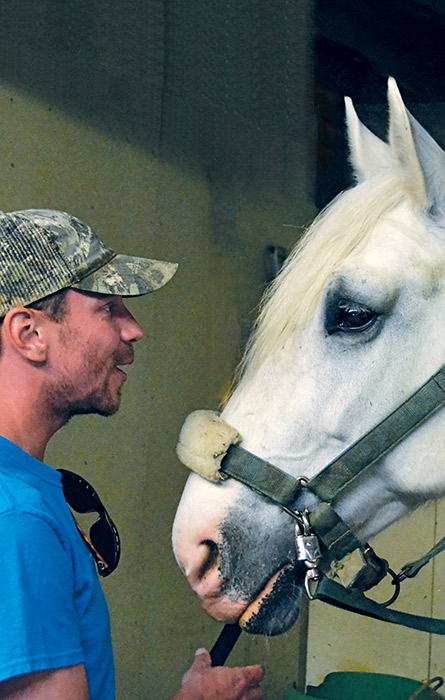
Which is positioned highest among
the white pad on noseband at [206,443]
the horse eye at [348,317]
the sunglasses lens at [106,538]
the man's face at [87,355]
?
the horse eye at [348,317]

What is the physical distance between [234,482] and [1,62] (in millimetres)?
1491

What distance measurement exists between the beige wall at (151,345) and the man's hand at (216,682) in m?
1.11

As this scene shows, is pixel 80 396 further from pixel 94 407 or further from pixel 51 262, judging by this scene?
pixel 51 262

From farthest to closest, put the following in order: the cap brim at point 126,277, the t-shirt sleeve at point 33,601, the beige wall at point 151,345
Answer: the beige wall at point 151,345
the cap brim at point 126,277
the t-shirt sleeve at point 33,601

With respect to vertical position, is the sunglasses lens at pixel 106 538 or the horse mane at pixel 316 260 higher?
the horse mane at pixel 316 260

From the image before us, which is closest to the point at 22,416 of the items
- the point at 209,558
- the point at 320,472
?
the point at 209,558

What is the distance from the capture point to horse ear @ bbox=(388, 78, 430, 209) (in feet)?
4.29

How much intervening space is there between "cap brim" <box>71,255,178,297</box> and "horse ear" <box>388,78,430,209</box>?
1.54ft

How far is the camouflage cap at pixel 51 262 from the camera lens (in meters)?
1.20

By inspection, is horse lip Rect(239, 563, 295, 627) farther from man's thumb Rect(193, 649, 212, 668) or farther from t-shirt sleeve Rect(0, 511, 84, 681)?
t-shirt sleeve Rect(0, 511, 84, 681)

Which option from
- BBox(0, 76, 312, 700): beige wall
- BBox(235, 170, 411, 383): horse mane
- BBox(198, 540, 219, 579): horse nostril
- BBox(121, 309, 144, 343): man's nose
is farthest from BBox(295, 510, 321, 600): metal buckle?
BBox(0, 76, 312, 700): beige wall

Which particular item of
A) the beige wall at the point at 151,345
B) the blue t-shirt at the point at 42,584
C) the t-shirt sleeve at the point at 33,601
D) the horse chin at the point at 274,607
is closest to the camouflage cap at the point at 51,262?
the blue t-shirt at the point at 42,584

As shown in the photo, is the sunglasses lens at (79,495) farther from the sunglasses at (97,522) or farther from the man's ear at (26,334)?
the man's ear at (26,334)

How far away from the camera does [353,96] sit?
330cm
